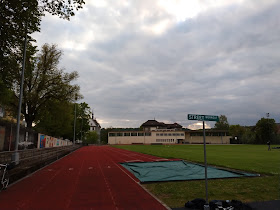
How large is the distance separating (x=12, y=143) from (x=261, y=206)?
58.3ft

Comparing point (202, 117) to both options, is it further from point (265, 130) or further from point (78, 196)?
point (265, 130)

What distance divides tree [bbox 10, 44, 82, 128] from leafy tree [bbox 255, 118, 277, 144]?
71.5 m

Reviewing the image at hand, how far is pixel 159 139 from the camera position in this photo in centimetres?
8250

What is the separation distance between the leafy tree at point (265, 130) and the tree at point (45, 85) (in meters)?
71.5

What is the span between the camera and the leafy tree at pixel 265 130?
70.8 m

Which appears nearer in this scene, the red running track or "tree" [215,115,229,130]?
the red running track

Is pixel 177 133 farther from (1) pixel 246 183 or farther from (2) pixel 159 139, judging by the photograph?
(1) pixel 246 183

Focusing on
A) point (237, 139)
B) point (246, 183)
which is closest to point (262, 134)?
point (237, 139)

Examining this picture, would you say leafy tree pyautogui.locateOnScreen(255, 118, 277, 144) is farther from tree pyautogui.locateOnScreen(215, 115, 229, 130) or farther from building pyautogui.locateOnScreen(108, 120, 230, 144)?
tree pyautogui.locateOnScreen(215, 115, 229, 130)

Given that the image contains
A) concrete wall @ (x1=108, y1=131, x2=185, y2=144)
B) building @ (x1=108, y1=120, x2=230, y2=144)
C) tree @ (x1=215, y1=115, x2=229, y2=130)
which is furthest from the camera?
tree @ (x1=215, y1=115, x2=229, y2=130)

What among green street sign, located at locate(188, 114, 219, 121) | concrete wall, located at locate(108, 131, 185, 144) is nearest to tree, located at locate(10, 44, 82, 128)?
green street sign, located at locate(188, 114, 219, 121)

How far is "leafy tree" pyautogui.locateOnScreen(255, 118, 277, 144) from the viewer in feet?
232

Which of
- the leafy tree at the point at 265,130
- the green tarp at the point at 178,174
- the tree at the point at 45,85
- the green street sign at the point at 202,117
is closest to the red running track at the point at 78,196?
the green tarp at the point at 178,174

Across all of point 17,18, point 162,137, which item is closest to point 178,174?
point 17,18
